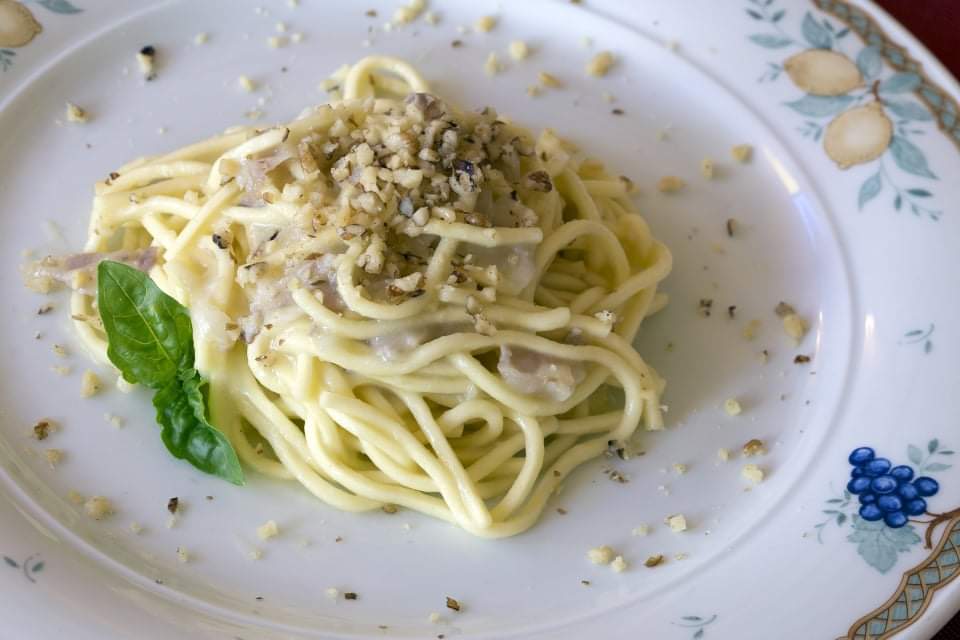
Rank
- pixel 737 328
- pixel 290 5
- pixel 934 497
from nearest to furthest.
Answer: pixel 934 497 < pixel 737 328 < pixel 290 5

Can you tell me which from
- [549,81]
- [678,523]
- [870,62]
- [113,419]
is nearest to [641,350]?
[678,523]

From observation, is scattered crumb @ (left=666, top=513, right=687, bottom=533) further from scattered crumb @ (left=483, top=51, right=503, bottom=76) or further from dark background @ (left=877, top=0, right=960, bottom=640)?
dark background @ (left=877, top=0, right=960, bottom=640)

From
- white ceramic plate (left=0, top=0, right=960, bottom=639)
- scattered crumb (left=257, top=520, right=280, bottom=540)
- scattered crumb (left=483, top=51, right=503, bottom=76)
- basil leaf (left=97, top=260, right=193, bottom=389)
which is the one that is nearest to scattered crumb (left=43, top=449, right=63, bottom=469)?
white ceramic plate (left=0, top=0, right=960, bottom=639)

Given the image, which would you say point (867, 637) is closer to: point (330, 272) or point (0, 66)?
point (330, 272)

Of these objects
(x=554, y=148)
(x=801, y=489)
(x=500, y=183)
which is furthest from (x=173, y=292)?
(x=801, y=489)

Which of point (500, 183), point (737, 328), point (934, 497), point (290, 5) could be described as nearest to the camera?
point (934, 497)

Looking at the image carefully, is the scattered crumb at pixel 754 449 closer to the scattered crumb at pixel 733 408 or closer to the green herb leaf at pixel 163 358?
the scattered crumb at pixel 733 408

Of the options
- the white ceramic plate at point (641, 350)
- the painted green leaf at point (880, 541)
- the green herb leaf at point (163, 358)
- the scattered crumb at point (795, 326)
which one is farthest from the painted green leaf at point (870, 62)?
the green herb leaf at point (163, 358)
